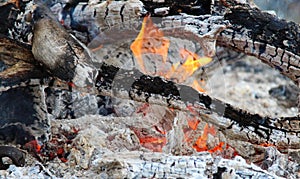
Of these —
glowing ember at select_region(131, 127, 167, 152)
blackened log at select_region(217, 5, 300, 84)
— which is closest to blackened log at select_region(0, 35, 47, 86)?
glowing ember at select_region(131, 127, 167, 152)

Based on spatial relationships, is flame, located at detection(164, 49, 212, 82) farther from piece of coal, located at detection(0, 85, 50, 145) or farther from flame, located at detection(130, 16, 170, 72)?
piece of coal, located at detection(0, 85, 50, 145)

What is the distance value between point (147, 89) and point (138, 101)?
0.22 ft

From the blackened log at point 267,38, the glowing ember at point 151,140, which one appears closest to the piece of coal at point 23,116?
the glowing ember at point 151,140

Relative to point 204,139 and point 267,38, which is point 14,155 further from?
point 267,38

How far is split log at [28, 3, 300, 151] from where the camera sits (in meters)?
1.97

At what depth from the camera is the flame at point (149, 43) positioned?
7.45 feet

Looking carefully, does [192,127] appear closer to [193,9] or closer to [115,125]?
[115,125]

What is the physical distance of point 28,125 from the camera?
7.13 ft

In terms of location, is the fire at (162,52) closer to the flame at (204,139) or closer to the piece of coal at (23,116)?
the flame at (204,139)

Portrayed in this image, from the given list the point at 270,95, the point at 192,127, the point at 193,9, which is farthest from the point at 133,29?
the point at 270,95

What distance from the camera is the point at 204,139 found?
221 cm

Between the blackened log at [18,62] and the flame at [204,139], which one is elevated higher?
the blackened log at [18,62]

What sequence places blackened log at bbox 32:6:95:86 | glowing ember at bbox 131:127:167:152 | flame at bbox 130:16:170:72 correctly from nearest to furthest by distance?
1. blackened log at bbox 32:6:95:86
2. glowing ember at bbox 131:127:167:152
3. flame at bbox 130:16:170:72

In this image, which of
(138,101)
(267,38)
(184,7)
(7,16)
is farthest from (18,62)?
(267,38)
